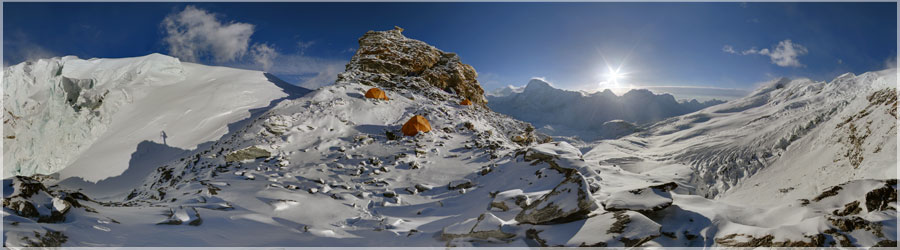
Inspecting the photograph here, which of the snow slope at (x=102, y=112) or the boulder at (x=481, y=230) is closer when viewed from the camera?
the boulder at (x=481, y=230)

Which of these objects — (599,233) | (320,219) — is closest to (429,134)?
(320,219)

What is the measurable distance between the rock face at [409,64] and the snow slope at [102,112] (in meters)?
9.30

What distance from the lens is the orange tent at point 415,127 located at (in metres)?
12.8

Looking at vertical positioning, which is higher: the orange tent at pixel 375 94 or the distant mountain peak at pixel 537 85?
the distant mountain peak at pixel 537 85

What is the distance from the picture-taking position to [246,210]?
5660mm

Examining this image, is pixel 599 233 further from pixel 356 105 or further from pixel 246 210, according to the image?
pixel 356 105

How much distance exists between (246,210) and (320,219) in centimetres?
141

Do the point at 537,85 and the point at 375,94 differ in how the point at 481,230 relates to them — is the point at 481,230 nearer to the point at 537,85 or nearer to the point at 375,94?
the point at 375,94

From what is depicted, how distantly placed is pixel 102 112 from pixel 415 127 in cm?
1659

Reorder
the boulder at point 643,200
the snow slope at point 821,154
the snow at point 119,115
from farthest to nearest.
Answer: the snow at point 119,115, the boulder at point 643,200, the snow slope at point 821,154

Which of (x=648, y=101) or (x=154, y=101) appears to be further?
(x=648, y=101)

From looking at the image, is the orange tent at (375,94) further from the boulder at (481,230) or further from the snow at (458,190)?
the boulder at (481,230)

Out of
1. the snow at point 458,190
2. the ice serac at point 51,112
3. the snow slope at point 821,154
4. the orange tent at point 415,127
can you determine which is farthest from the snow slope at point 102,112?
the snow slope at point 821,154

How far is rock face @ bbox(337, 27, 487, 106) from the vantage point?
26.0 meters
